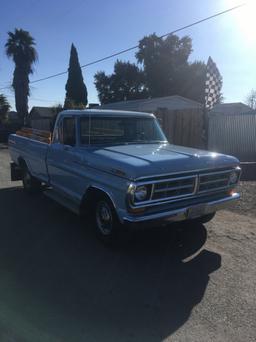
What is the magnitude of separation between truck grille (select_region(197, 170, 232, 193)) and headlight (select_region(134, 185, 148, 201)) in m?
0.95

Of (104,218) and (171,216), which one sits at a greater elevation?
(171,216)

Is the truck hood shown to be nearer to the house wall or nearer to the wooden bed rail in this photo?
the wooden bed rail

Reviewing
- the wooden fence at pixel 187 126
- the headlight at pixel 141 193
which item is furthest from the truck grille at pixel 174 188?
the wooden fence at pixel 187 126

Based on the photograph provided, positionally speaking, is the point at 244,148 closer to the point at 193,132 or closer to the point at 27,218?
the point at 193,132

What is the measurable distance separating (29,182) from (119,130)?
341 cm

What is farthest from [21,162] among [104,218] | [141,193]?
[141,193]

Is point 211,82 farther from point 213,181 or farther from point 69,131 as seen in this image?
point 213,181

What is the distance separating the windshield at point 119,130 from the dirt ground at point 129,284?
159cm

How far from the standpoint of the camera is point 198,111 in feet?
41.1

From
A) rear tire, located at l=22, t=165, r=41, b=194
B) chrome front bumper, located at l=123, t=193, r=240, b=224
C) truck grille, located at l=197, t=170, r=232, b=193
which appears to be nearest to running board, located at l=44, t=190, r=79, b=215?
chrome front bumper, located at l=123, t=193, r=240, b=224

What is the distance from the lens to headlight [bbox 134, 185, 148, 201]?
3.95 metres

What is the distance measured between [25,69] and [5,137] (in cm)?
921

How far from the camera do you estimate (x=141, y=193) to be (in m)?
3.99

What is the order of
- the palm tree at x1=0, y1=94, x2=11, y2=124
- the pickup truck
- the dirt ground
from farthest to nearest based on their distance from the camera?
1. the palm tree at x1=0, y1=94, x2=11, y2=124
2. the pickup truck
3. the dirt ground
